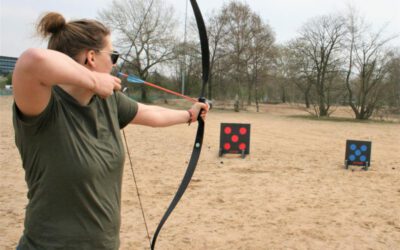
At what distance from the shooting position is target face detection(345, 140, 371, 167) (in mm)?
6414

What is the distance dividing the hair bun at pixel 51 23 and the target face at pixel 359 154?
6.05 m

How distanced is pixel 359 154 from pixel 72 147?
6.17 m

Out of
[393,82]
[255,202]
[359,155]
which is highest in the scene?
[393,82]

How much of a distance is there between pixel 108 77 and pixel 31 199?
0.41 meters

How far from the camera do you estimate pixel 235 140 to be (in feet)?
24.2

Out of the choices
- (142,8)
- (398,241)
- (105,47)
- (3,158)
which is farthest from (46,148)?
(3,158)

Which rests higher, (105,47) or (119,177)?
(105,47)

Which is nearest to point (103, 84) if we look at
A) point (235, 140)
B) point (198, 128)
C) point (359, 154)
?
point (198, 128)

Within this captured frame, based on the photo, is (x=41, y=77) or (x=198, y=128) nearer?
(x=41, y=77)

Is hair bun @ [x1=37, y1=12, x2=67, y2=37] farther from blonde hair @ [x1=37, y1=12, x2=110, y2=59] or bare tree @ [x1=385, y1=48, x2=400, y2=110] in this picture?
bare tree @ [x1=385, y1=48, x2=400, y2=110]

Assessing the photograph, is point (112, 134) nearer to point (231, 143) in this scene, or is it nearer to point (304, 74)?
point (231, 143)

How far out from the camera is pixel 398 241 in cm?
325

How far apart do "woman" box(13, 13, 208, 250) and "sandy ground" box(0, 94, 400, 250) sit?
2.00 metres

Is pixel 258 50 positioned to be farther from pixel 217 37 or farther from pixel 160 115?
pixel 160 115
